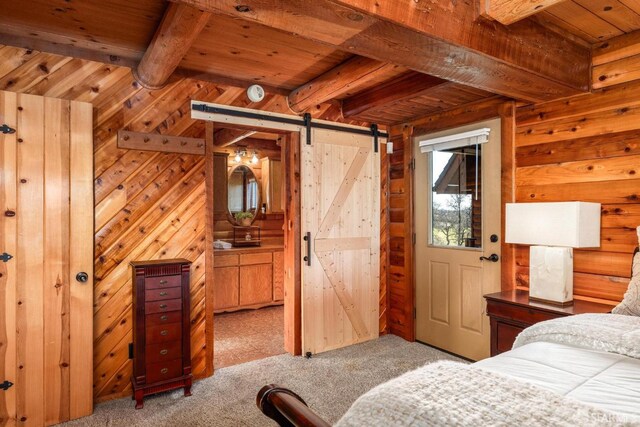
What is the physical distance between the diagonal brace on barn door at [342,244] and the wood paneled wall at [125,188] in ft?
3.77

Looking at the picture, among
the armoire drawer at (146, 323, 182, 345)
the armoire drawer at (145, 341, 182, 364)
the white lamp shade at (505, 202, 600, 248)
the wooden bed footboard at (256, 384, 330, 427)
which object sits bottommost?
the armoire drawer at (145, 341, 182, 364)

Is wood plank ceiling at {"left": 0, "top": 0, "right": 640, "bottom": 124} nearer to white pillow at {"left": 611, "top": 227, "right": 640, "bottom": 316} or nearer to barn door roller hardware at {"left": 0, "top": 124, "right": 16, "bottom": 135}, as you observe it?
barn door roller hardware at {"left": 0, "top": 124, "right": 16, "bottom": 135}

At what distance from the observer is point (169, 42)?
2281mm

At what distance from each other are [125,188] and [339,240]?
6.41 ft

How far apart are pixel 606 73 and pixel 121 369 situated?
13.1 feet

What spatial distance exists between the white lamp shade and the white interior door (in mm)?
531

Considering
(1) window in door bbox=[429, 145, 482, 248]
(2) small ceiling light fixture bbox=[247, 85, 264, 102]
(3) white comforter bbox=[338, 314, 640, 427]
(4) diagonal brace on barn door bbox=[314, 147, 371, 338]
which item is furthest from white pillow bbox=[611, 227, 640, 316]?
(2) small ceiling light fixture bbox=[247, 85, 264, 102]

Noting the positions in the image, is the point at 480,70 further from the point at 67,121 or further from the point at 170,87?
the point at 67,121

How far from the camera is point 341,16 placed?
5.30ft

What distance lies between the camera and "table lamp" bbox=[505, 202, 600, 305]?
8.12ft

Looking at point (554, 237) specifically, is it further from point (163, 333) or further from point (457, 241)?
point (163, 333)

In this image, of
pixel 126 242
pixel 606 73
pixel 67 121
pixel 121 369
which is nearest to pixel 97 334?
pixel 121 369

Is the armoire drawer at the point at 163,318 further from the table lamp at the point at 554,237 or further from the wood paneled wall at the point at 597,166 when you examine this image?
the wood paneled wall at the point at 597,166

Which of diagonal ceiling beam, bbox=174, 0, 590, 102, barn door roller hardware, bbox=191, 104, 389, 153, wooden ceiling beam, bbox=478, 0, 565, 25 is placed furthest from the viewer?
barn door roller hardware, bbox=191, 104, 389, 153
